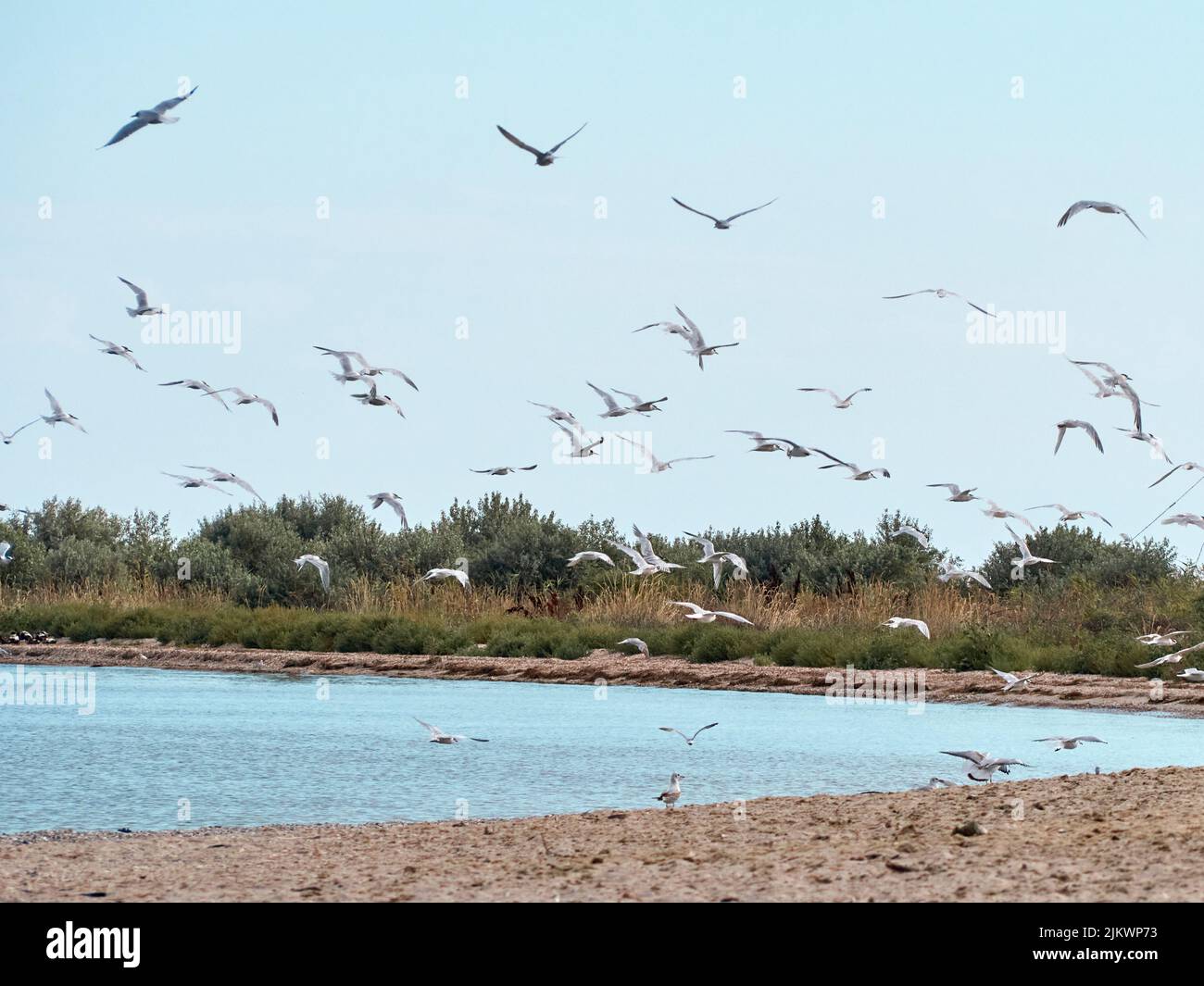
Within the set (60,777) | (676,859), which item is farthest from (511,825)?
(60,777)

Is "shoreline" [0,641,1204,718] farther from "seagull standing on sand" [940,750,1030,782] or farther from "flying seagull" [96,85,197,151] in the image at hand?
"flying seagull" [96,85,197,151]

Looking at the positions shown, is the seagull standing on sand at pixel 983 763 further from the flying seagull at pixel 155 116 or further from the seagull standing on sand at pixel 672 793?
the flying seagull at pixel 155 116

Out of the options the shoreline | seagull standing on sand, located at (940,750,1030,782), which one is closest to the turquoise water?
the shoreline

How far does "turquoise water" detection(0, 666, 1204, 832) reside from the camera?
41.5 feet

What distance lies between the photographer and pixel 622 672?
26.1 meters

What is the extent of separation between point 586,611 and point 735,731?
14.3 m

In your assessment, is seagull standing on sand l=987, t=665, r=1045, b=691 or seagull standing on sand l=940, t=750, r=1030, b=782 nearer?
seagull standing on sand l=940, t=750, r=1030, b=782

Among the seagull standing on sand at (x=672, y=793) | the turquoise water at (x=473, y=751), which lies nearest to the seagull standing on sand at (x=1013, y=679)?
the turquoise water at (x=473, y=751)

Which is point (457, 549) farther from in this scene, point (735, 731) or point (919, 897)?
point (919, 897)

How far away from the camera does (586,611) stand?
32.5 m

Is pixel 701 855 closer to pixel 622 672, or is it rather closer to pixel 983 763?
pixel 983 763

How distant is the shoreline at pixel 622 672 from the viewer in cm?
2173

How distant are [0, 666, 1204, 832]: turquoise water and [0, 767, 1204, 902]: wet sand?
1.54 m
